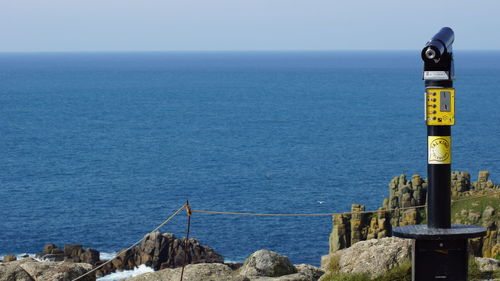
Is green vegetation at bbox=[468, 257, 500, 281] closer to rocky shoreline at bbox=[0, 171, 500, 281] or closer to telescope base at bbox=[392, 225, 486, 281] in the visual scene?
rocky shoreline at bbox=[0, 171, 500, 281]

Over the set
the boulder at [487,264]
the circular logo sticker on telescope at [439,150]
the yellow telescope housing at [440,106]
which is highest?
the yellow telescope housing at [440,106]

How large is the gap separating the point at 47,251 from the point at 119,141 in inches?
2855

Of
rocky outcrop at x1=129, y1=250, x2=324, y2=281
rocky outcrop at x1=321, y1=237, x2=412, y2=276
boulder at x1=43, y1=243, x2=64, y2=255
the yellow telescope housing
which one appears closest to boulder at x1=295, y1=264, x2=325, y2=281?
rocky outcrop at x1=129, y1=250, x2=324, y2=281

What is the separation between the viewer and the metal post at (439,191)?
13219mm

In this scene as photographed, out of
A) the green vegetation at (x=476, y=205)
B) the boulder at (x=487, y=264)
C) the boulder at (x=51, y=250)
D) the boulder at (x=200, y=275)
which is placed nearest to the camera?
the boulder at (x=200, y=275)

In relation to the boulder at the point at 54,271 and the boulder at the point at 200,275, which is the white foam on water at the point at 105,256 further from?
the boulder at the point at 200,275

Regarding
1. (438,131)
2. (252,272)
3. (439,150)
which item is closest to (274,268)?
(252,272)

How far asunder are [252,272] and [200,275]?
1.47 m

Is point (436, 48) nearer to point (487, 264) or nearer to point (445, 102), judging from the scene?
point (445, 102)

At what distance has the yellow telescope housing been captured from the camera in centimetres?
1318

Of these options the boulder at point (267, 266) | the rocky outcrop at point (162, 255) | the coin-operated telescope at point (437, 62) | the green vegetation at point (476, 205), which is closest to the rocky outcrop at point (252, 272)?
the boulder at point (267, 266)

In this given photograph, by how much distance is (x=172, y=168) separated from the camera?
346 feet

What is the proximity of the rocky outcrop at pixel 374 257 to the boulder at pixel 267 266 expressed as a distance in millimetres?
942

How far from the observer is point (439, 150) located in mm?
13414
